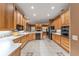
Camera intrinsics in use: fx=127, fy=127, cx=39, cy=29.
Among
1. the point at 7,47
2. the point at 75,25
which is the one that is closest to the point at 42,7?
the point at 75,25

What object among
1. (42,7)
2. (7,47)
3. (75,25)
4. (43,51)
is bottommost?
A: (43,51)

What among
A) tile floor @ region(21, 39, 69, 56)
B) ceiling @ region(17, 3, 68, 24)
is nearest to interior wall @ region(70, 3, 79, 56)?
tile floor @ region(21, 39, 69, 56)

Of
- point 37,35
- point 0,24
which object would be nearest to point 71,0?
point 0,24

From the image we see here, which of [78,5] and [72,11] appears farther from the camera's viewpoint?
[72,11]

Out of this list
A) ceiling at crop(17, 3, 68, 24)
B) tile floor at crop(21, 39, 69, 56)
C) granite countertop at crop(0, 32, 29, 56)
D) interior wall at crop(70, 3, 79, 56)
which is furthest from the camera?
ceiling at crop(17, 3, 68, 24)

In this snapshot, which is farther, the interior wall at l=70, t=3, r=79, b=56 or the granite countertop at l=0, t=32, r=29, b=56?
the interior wall at l=70, t=3, r=79, b=56

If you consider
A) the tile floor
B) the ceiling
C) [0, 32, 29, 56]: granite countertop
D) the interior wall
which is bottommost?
the tile floor

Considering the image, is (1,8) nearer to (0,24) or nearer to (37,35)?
(0,24)

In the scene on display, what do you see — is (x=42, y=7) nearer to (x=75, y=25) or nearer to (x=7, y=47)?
(x=75, y=25)

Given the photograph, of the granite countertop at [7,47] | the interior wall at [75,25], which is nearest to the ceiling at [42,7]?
the granite countertop at [7,47]

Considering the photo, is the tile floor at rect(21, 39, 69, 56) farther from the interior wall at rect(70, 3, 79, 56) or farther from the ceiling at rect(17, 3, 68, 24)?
the interior wall at rect(70, 3, 79, 56)

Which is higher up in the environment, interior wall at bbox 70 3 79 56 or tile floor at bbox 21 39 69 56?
interior wall at bbox 70 3 79 56

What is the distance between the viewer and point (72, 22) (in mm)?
2627

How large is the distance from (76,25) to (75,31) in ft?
0.40
